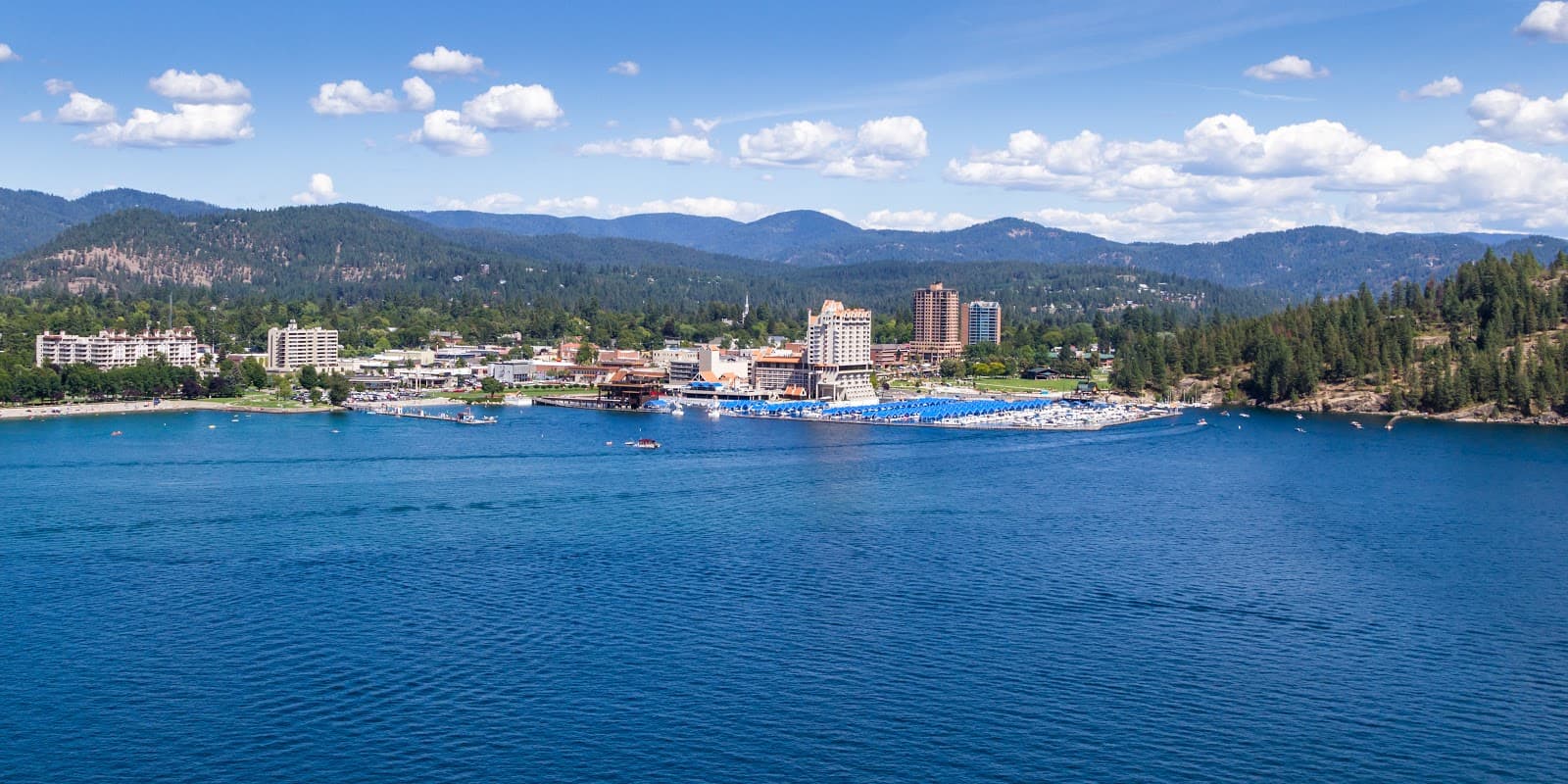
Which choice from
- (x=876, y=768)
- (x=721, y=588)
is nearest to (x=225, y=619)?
(x=721, y=588)

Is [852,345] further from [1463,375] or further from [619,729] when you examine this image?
[619,729]

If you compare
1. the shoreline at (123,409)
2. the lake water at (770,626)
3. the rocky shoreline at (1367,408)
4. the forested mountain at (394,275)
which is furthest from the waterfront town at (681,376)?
the forested mountain at (394,275)

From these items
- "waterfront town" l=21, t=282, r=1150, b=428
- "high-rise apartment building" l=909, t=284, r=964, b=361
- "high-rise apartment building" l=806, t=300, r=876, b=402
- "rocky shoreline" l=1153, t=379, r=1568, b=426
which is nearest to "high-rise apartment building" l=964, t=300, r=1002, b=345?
"high-rise apartment building" l=909, t=284, r=964, b=361

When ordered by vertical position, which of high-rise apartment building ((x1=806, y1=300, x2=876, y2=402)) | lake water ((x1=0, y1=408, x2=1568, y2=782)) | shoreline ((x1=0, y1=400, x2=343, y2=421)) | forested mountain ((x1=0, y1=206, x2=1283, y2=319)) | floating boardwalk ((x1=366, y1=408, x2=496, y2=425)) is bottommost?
lake water ((x1=0, y1=408, x2=1568, y2=782))

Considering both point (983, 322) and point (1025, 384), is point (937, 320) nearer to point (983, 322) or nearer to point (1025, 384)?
point (983, 322)

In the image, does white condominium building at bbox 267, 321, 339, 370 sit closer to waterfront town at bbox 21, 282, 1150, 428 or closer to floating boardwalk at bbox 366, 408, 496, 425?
waterfront town at bbox 21, 282, 1150, 428

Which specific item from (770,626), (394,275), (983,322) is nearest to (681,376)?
(983,322)

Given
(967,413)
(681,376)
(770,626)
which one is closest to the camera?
(770,626)
